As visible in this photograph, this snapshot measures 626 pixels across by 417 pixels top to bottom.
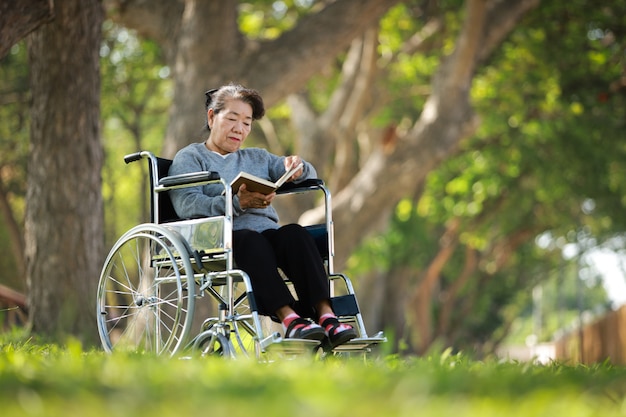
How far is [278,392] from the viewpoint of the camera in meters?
2.57

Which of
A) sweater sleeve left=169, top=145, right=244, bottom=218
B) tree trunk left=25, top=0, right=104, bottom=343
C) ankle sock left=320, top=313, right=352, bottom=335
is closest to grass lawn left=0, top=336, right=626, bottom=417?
ankle sock left=320, top=313, right=352, bottom=335

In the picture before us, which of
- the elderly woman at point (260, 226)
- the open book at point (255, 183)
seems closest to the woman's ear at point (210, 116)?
the elderly woman at point (260, 226)

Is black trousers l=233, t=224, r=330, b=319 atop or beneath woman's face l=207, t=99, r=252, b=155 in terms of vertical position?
beneath

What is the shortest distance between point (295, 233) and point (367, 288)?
11264mm

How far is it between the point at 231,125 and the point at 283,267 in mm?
875

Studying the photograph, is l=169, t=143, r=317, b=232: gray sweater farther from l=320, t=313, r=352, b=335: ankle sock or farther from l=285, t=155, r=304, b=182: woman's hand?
l=320, t=313, r=352, b=335: ankle sock

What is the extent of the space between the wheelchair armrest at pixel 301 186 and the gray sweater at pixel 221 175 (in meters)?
0.04

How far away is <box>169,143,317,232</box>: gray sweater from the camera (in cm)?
510

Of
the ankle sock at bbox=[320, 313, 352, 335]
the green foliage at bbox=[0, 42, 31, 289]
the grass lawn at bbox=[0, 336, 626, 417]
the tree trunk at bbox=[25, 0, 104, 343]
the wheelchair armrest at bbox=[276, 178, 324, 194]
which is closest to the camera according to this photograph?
the grass lawn at bbox=[0, 336, 626, 417]

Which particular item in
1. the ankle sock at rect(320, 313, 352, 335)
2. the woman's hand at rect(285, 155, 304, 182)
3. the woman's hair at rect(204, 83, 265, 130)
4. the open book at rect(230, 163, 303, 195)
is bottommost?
the ankle sock at rect(320, 313, 352, 335)

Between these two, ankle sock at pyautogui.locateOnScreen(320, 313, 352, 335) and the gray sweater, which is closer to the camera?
ankle sock at pyautogui.locateOnScreen(320, 313, 352, 335)

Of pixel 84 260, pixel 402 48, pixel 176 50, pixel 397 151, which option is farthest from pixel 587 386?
pixel 402 48

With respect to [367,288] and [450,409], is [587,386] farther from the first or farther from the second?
[367,288]

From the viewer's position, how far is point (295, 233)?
499 centimetres
